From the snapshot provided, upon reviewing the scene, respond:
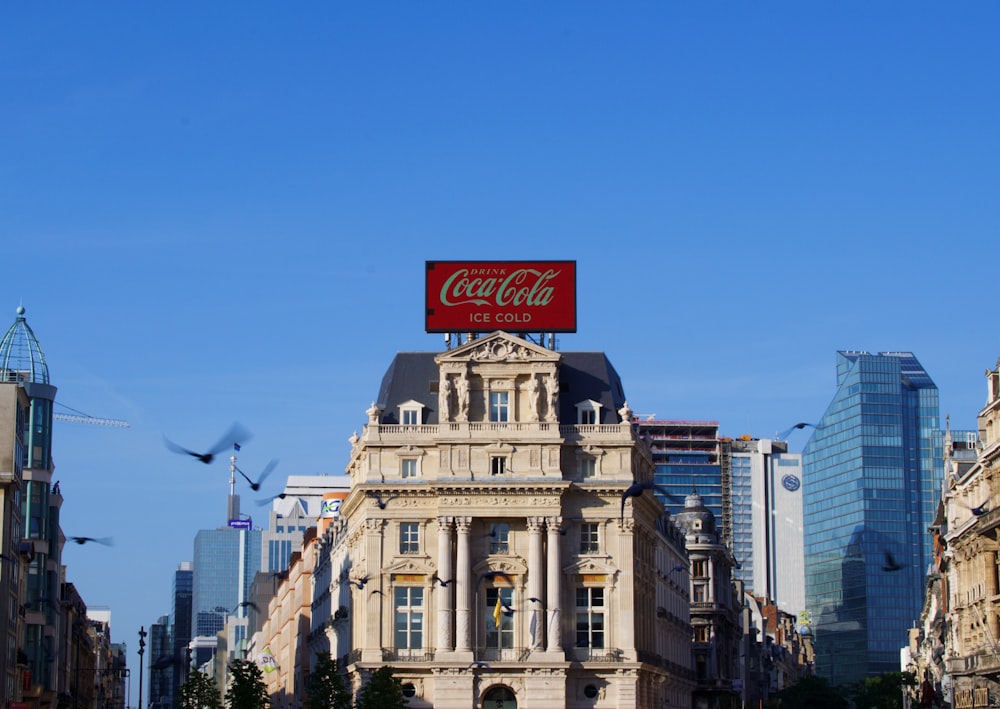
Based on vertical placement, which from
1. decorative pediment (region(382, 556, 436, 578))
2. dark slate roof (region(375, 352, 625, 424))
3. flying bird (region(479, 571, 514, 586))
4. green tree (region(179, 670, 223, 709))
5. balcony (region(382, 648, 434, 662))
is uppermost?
dark slate roof (region(375, 352, 625, 424))

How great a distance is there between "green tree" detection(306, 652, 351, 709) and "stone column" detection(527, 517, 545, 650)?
14.8 m

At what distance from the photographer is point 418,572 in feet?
464

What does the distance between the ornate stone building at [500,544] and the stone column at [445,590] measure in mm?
109

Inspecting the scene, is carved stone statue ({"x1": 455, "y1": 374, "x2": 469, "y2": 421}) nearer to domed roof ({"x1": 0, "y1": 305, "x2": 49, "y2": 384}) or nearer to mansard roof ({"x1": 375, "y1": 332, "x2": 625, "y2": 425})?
mansard roof ({"x1": 375, "y1": 332, "x2": 625, "y2": 425})

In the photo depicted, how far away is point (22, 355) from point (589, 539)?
55.5 m

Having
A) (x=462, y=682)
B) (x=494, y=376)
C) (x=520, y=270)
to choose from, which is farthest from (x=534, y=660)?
(x=520, y=270)

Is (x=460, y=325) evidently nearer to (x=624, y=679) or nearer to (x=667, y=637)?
(x=624, y=679)

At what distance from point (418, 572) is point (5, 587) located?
31.1m

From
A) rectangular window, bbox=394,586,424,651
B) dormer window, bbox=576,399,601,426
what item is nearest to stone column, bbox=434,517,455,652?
rectangular window, bbox=394,586,424,651

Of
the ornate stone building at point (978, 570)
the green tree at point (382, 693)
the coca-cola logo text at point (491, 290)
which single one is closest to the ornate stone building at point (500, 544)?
the coca-cola logo text at point (491, 290)

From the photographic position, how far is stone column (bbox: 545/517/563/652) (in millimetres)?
138625

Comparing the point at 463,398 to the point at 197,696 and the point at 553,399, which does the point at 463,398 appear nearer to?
the point at 553,399

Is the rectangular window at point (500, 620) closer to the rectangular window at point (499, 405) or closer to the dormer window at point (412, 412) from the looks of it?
the rectangular window at point (499, 405)

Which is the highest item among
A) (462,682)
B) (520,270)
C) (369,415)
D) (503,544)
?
(520,270)
